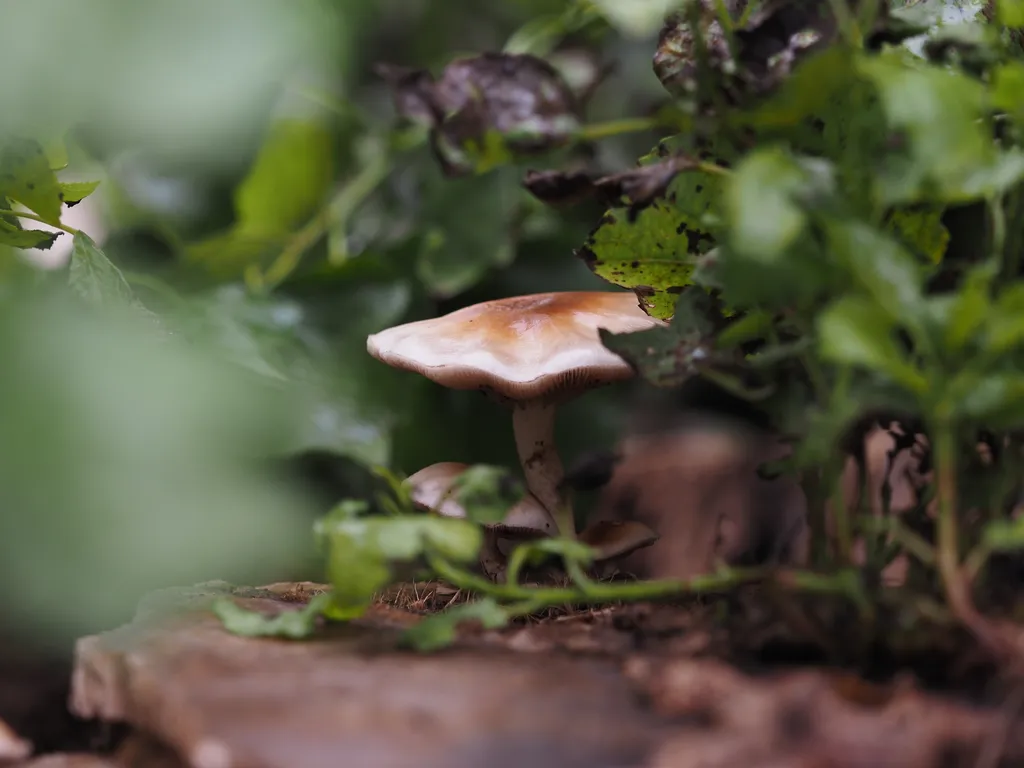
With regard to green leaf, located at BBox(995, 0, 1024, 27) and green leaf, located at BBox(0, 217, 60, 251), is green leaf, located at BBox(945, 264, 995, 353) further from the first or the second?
green leaf, located at BBox(0, 217, 60, 251)

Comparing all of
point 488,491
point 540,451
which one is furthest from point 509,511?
point 488,491

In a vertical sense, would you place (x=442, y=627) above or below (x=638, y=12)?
below

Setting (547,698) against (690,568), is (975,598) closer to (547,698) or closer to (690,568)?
(547,698)

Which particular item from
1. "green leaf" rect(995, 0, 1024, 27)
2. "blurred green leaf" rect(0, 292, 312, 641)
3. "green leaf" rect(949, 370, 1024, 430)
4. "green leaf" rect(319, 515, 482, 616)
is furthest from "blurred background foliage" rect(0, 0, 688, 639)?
"green leaf" rect(949, 370, 1024, 430)

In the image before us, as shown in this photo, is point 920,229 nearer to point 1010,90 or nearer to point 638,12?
point 1010,90

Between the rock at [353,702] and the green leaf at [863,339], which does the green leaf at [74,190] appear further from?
the green leaf at [863,339]

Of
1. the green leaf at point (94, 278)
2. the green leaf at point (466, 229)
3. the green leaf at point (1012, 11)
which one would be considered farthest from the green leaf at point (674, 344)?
the green leaf at point (466, 229)

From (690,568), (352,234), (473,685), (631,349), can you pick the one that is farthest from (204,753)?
(352,234)
